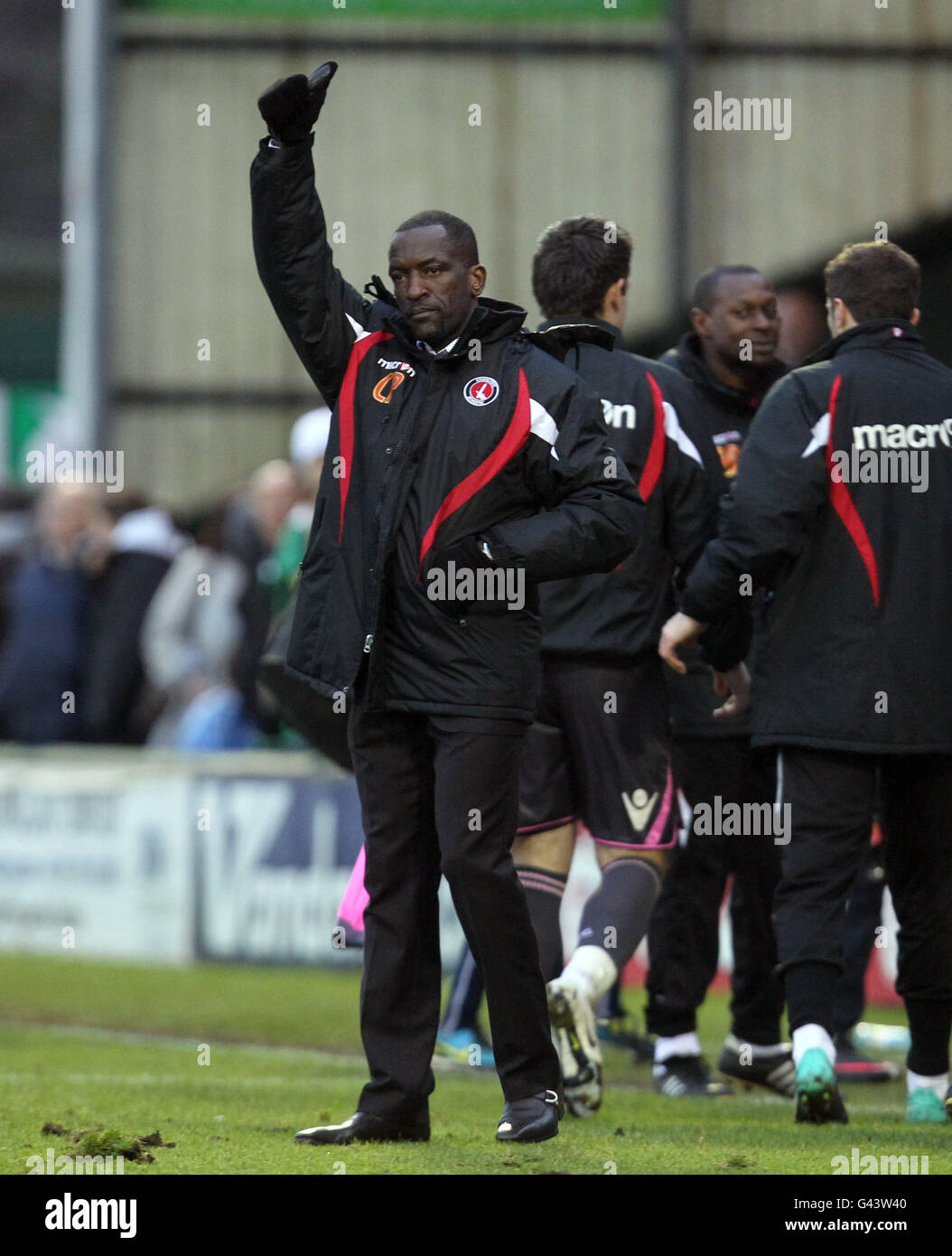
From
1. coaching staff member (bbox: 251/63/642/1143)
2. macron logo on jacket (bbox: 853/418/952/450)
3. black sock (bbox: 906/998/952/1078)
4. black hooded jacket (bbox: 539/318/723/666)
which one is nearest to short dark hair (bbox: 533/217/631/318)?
black hooded jacket (bbox: 539/318/723/666)

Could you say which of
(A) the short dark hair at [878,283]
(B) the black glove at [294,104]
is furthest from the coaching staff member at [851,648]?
(B) the black glove at [294,104]

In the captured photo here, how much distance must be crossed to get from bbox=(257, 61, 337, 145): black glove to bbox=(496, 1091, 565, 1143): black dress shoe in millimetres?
2337

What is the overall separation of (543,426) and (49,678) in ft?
28.0

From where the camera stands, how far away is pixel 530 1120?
18.3 feet

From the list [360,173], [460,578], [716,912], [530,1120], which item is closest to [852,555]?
[460,578]

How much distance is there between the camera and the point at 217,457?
2141cm

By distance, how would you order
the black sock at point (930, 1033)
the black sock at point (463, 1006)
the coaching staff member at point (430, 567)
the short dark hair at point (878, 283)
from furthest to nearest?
the black sock at point (463, 1006) < the short dark hair at point (878, 283) < the black sock at point (930, 1033) < the coaching staff member at point (430, 567)

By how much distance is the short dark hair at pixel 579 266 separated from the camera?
22.6 feet

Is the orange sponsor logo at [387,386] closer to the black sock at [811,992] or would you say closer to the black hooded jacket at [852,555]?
the black hooded jacket at [852,555]

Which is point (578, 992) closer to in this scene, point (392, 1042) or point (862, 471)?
point (392, 1042)

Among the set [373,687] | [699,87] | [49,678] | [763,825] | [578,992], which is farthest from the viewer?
[699,87]

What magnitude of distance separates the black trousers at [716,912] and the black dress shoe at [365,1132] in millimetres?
2095

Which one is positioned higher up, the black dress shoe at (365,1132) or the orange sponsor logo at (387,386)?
the orange sponsor logo at (387,386)
